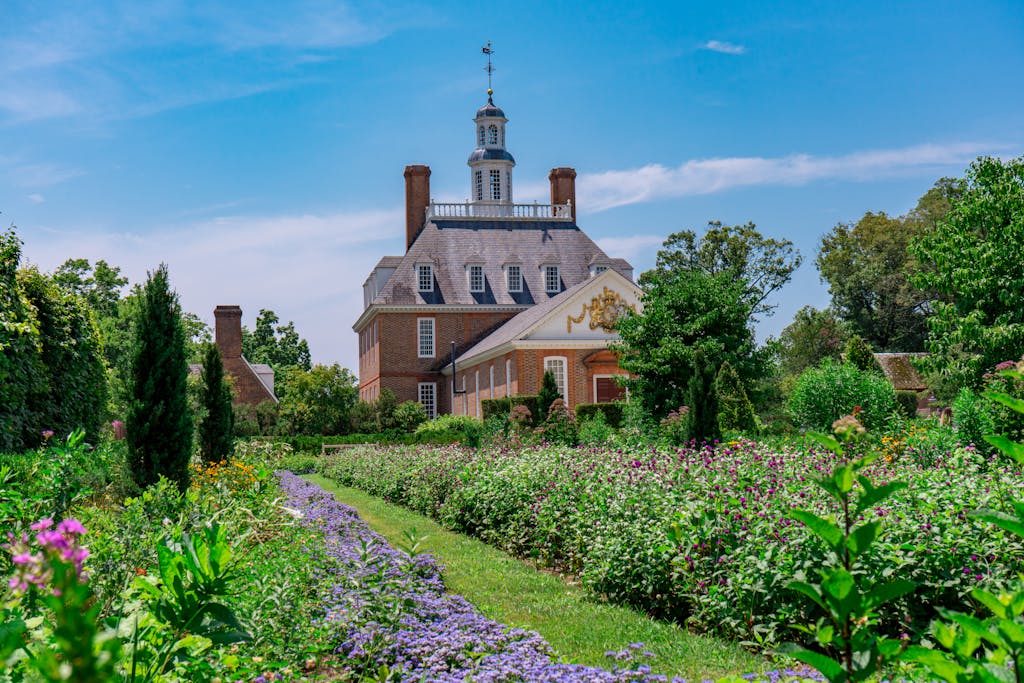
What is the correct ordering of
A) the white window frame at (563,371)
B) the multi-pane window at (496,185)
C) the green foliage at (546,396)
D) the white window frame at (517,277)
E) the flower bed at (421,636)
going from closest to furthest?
the flower bed at (421,636), the green foliage at (546,396), the white window frame at (563,371), the white window frame at (517,277), the multi-pane window at (496,185)

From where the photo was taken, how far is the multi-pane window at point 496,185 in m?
47.2

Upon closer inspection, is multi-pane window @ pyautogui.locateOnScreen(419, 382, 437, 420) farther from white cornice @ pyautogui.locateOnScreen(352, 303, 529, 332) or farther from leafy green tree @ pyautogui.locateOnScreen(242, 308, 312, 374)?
leafy green tree @ pyautogui.locateOnScreen(242, 308, 312, 374)

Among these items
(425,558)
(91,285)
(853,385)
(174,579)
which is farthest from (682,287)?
(91,285)

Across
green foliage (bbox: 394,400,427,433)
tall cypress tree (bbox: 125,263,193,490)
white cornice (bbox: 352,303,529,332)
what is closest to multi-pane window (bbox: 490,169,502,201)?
white cornice (bbox: 352,303,529,332)

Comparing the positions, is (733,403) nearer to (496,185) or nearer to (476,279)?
(476,279)

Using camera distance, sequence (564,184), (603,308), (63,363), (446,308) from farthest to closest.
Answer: (564,184), (446,308), (603,308), (63,363)

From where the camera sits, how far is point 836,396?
73.7 feet

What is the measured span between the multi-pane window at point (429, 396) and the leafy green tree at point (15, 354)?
30.1 metres

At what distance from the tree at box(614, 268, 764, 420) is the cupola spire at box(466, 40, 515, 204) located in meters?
23.9

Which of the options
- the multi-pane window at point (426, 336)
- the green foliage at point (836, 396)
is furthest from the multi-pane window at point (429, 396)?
the green foliage at point (836, 396)

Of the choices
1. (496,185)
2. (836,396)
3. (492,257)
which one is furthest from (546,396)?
(496,185)

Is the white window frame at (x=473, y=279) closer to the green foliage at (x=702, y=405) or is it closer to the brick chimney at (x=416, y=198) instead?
the brick chimney at (x=416, y=198)

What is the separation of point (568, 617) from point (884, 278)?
4419 cm

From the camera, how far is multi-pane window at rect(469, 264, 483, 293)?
4303 centimetres
